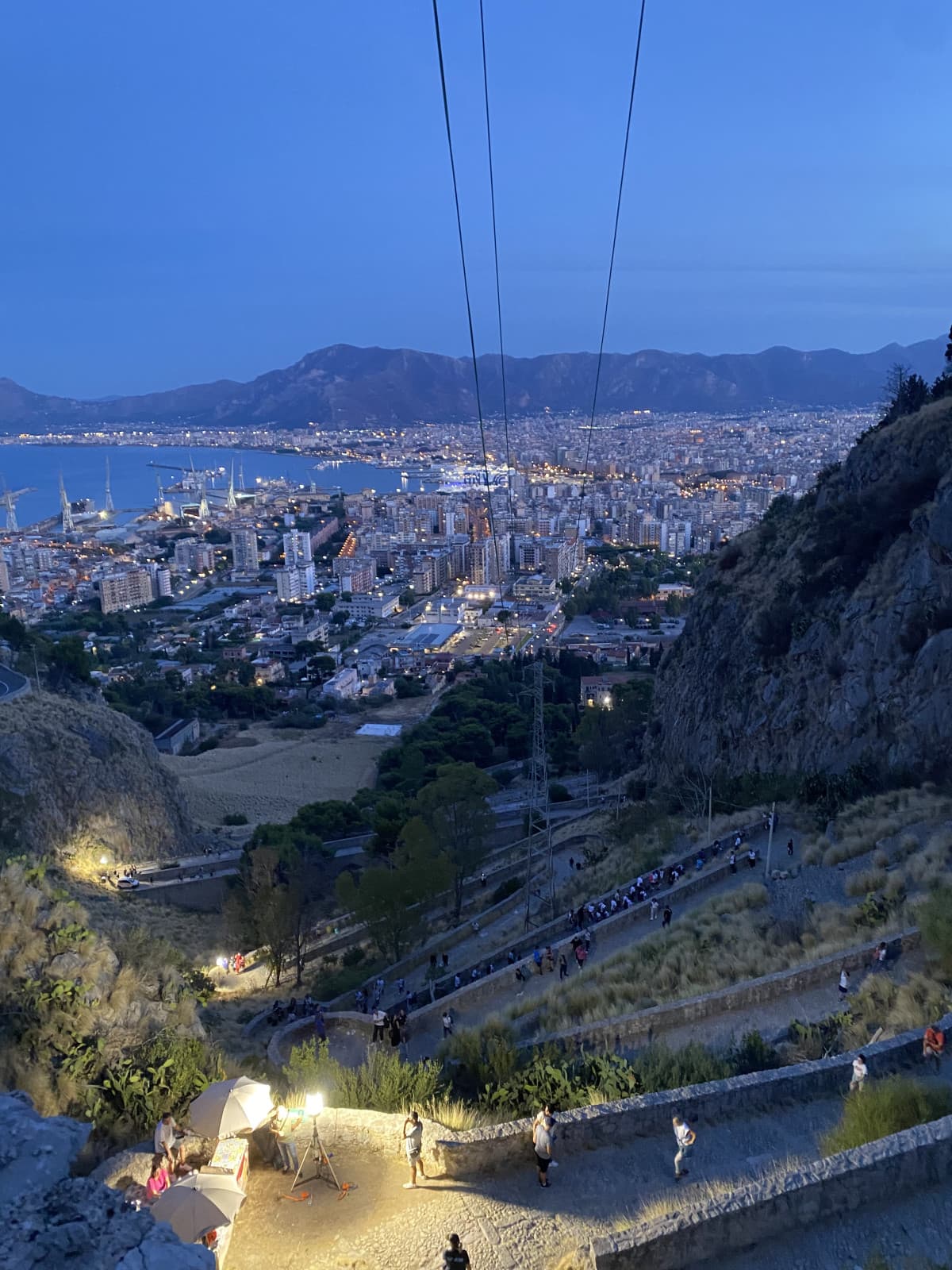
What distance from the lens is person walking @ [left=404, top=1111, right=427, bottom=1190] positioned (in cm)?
403

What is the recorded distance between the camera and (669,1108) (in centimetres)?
442

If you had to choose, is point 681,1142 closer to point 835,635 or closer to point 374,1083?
point 374,1083

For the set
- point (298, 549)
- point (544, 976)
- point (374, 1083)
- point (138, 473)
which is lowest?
point (298, 549)

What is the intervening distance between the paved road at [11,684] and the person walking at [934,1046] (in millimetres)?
17485

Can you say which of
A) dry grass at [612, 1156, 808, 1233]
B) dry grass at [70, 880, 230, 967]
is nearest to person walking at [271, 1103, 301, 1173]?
dry grass at [612, 1156, 808, 1233]

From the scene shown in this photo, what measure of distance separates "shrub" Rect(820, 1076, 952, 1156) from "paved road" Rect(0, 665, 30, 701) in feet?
57.4

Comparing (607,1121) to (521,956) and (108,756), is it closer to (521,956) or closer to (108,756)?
(521,956)

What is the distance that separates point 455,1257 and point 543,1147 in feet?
2.46

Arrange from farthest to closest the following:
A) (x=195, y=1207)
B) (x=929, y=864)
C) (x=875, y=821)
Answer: (x=875, y=821)
(x=929, y=864)
(x=195, y=1207)

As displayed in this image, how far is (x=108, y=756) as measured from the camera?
17516 mm

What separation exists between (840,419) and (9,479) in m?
161

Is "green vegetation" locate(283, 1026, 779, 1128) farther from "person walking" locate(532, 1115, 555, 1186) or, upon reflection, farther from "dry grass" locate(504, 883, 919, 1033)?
"dry grass" locate(504, 883, 919, 1033)

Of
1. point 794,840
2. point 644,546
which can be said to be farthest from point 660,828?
point 644,546

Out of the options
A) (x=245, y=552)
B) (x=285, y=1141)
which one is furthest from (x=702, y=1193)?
(x=245, y=552)
